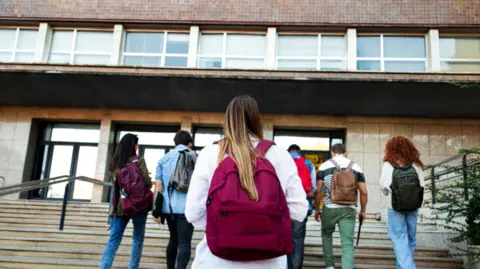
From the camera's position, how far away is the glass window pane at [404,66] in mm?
14133

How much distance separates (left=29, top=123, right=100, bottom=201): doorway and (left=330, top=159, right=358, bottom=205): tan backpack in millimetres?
11757

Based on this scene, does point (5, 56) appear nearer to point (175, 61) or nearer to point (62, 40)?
point (62, 40)

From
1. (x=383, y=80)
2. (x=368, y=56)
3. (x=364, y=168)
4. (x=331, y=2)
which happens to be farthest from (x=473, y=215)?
(x=331, y=2)

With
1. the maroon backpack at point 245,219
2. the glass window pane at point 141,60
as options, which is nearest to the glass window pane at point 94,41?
the glass window pane at point 141,60

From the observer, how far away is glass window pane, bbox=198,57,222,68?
14582 mm

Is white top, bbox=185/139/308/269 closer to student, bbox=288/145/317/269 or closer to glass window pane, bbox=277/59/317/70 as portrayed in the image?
student, bbox=288/145/317/269

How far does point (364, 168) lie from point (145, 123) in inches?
298

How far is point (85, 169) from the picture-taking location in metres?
15.5

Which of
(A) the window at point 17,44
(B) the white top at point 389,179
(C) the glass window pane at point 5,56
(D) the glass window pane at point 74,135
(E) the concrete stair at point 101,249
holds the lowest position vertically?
(E) the concrete stair at point 101,249

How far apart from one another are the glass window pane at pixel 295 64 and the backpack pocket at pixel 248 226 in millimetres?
12781

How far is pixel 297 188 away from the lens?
2268mm

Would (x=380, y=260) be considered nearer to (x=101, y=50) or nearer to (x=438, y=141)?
(x=438, y=141)

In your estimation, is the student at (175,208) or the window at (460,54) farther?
the window at (460,54)

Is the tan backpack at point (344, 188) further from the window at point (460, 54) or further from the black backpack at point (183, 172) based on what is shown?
the window at point (460, 54)
